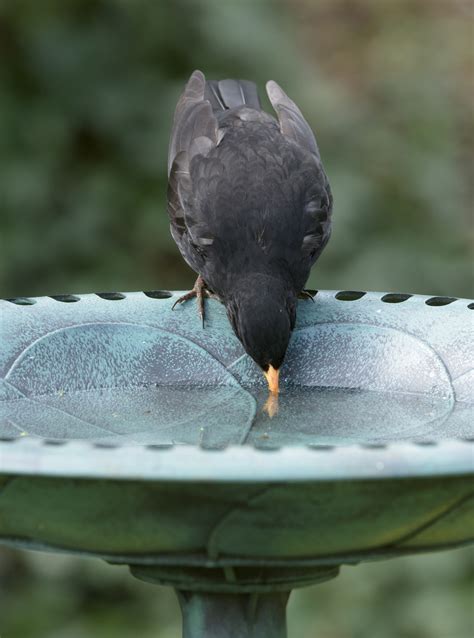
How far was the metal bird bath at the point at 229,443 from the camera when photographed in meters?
2.11

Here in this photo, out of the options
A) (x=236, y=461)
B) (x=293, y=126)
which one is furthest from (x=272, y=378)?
(x=293, y=126)

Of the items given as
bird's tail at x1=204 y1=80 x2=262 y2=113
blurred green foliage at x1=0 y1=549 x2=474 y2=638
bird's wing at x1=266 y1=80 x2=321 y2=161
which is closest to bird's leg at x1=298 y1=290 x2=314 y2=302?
bird's wing at x1=266 y1=80 x2=321 y2=161

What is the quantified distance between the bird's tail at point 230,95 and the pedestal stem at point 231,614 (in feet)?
7.82

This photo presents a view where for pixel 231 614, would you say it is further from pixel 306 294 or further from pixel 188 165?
pixel 188 165

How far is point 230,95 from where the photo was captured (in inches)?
195

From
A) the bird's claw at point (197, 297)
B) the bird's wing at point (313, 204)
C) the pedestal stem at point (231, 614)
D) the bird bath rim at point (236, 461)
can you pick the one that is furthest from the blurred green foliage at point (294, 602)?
the bird bath rim at point (236, 461)

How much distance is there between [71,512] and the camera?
7.44 ft

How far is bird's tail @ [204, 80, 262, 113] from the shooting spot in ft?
16.0

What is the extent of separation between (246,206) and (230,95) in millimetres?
997

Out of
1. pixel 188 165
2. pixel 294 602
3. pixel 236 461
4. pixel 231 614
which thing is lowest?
pixel 294 602

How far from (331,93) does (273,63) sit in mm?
386

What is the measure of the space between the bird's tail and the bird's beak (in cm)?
165

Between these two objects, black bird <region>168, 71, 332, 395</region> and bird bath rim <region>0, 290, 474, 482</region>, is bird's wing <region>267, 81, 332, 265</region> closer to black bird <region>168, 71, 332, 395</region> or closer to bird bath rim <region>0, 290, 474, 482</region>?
black bird <region>168, 71, 332, 395</region>

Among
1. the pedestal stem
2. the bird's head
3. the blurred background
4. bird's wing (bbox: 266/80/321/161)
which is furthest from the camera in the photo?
the blurred background
